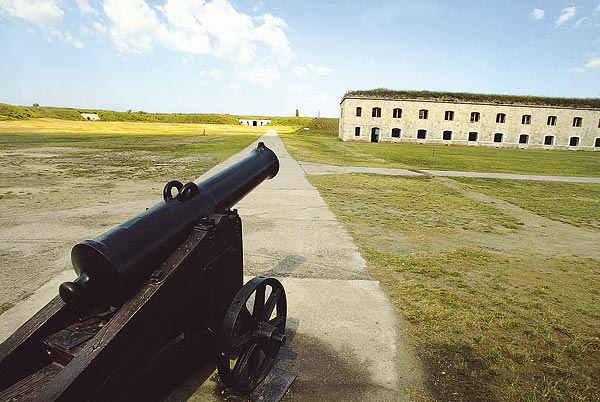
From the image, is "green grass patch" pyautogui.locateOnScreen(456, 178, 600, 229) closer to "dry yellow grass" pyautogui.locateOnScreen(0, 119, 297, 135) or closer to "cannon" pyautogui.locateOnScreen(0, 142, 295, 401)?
"cannon" pyautogui.locateOnScreen(0, 142, 295, 401)

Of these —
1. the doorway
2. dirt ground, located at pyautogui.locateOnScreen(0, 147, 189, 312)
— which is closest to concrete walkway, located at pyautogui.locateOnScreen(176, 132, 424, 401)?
dirt ground, located at pyautogui.locateOnScreen(0, 147, 189, 312)

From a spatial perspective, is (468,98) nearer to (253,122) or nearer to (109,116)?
(253,122)

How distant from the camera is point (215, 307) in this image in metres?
2.38

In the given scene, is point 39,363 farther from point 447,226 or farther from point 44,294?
point 447,226

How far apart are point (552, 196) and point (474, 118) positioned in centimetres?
3640

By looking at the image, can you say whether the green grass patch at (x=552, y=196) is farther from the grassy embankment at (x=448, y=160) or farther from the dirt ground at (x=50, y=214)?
the dirt ground at (x=50, y=214)

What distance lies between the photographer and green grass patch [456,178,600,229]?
8914 millimetres

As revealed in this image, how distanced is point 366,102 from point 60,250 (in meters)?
41.8

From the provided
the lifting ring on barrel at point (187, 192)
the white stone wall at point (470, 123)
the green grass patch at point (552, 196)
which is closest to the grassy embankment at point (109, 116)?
the white stone wall at point (470, 123)

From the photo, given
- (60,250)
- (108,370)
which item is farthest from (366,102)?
(108,370)

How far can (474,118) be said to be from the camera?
145 ft

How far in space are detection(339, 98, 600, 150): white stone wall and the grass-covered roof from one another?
1.67 feet

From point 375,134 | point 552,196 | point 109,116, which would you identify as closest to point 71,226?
point 552,196

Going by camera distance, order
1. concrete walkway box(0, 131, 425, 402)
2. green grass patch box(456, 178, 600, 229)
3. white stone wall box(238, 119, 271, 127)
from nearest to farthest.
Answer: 1. concrete walkway box(0, 131, 425, 402)
2. green grass patch box(456, 178, 600, 229)
3. white stone wall box(238, 119, 271, 127)
